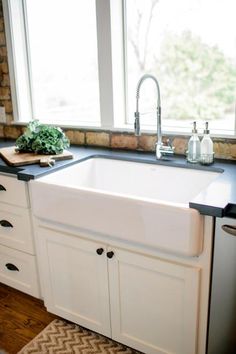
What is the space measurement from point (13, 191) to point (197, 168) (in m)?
0.99

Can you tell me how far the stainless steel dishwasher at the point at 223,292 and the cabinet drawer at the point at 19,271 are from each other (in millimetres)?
1051

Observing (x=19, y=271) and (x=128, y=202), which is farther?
(x=19, y=271)

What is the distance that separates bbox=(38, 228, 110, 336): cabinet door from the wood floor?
0.16 m

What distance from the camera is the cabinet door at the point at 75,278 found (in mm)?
1639

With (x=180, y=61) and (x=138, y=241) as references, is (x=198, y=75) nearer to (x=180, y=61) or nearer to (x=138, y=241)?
(x=180, y=61)

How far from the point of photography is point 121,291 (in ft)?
5.20

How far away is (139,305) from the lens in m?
1.55

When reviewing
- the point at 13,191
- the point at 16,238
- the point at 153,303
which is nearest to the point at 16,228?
the point at 16,238

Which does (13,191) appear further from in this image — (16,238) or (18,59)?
(18,59)

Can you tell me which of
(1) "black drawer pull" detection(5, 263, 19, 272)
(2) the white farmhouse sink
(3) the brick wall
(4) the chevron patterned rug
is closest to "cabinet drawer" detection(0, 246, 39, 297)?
(1) "black drawer pull" detection(5, 263, 19, 272)

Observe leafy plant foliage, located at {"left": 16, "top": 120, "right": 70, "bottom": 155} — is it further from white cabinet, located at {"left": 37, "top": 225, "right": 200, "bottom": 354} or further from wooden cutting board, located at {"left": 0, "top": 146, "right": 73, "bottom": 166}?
white cabinet, located at {"left": 37, "top": 225, "right": 200, "bottom": 354}

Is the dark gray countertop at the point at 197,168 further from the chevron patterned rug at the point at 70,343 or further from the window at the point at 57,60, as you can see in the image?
the chevron patterned rug at the point at 70,343

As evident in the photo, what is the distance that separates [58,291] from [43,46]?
175 cm

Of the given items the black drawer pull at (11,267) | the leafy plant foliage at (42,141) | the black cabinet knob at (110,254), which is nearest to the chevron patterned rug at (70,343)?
the black drawer pull at (11,267)
